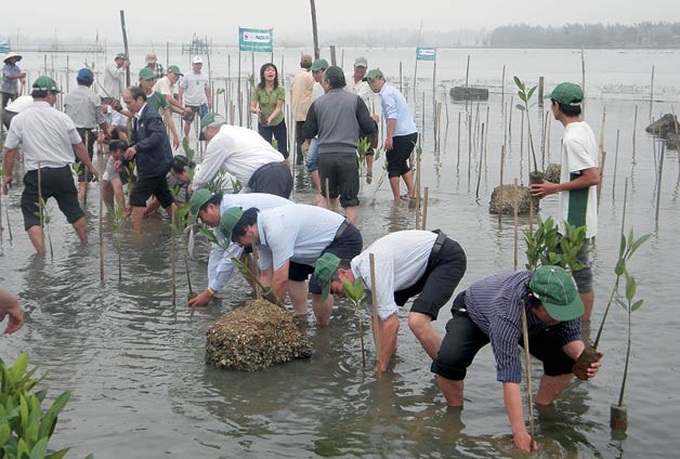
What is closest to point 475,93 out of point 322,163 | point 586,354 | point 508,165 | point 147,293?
point 508,165

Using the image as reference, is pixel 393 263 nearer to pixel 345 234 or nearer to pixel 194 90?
pixel 345 234

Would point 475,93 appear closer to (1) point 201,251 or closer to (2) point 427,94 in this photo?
(2) point 427,94

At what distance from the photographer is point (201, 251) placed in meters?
10.4

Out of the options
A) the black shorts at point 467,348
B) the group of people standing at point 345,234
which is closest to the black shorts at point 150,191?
the group of people standing at point 345,234

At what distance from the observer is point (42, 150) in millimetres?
10055

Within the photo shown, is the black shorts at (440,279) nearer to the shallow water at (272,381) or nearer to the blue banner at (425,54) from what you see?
the shallow water at (272,381)

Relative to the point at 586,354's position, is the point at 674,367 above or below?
below

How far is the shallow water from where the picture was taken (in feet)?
19.2

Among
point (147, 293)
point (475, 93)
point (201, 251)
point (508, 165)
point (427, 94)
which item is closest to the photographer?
point (147, 293)

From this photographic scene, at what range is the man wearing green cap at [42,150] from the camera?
10031 millimetres

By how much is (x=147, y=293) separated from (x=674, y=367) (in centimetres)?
473

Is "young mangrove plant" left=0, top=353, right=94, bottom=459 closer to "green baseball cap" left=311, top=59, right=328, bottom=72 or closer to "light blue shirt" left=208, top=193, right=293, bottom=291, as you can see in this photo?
"light blue shirt" left=208, top=193, right=293, bottom=291

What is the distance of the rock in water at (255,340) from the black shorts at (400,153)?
5.88 metres

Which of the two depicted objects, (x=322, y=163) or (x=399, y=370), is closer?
(x=399, y=370)
